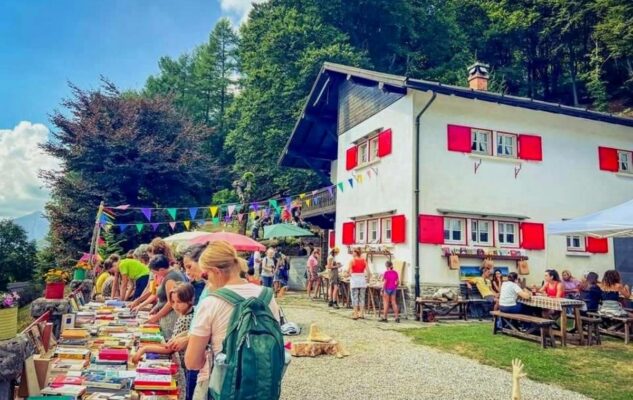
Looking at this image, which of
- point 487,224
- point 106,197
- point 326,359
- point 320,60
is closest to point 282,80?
point 320,60

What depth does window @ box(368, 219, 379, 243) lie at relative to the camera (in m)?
13.2

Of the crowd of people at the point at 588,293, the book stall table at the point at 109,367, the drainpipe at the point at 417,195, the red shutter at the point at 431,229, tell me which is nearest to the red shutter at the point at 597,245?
the crowd of people at the point at 588,293

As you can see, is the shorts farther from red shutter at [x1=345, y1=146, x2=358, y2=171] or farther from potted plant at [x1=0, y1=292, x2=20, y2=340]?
potted plant at [x1=0, y1=292, x2=20, y2=340]

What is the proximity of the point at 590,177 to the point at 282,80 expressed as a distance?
16.1 meters

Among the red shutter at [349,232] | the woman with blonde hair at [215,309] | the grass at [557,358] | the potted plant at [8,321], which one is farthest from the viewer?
the red shutter at [349,232]

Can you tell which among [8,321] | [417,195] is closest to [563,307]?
[417,195]

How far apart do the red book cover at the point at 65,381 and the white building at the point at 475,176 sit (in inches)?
357

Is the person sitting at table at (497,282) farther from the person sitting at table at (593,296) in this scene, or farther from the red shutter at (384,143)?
the red shutter at (384,143)

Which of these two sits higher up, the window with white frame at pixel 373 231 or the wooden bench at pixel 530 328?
the window with white frame at pixel 373 231

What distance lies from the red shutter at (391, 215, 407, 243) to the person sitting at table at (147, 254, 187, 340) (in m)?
7.66

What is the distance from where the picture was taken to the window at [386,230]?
12.5 m

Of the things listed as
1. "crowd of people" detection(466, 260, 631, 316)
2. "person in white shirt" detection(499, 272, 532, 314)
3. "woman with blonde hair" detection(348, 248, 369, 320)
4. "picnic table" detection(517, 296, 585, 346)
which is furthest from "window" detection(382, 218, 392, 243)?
"picnic table" detection(517, 296, 585, 346)

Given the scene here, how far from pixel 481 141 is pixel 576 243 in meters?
4.18

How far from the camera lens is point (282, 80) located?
80.4 ft
